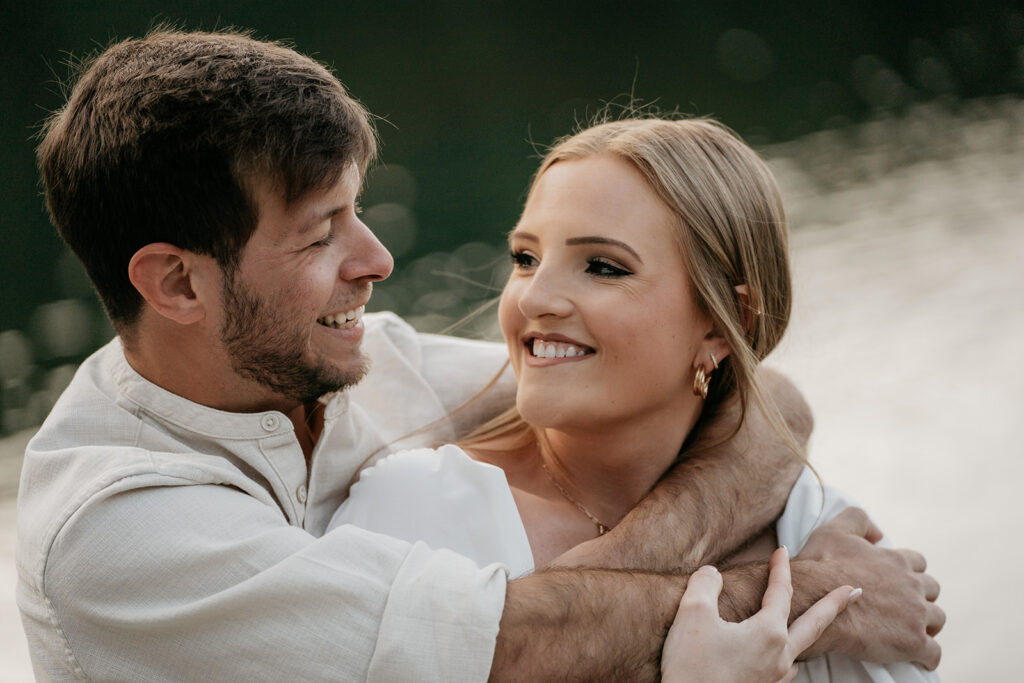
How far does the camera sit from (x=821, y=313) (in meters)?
7.57

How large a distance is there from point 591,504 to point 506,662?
2.60 ft

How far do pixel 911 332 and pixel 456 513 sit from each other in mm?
5935

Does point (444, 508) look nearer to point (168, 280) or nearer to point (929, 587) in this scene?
point (168, 280)

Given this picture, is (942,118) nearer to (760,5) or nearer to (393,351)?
(760,5)

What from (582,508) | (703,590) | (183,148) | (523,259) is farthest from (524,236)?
(703,590)

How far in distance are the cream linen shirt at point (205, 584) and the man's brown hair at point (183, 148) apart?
0.41 m

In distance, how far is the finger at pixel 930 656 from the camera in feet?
7.81

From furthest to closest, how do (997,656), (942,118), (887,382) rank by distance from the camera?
(942,118) < (887,382) < (997,656)

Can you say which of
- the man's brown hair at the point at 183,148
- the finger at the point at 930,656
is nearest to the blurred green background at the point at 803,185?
the finger at the point at 930,656

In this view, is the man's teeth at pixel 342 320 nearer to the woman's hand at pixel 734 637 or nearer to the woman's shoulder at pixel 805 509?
the woman's hand at pixel 734 637

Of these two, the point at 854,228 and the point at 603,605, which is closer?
the point at 603,605

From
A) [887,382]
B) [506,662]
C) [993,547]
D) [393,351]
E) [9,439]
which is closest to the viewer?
[506,662]

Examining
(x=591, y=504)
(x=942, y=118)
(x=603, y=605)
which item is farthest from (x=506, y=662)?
(x=942, y=118)

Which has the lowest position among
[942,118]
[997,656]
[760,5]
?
[997,656]
